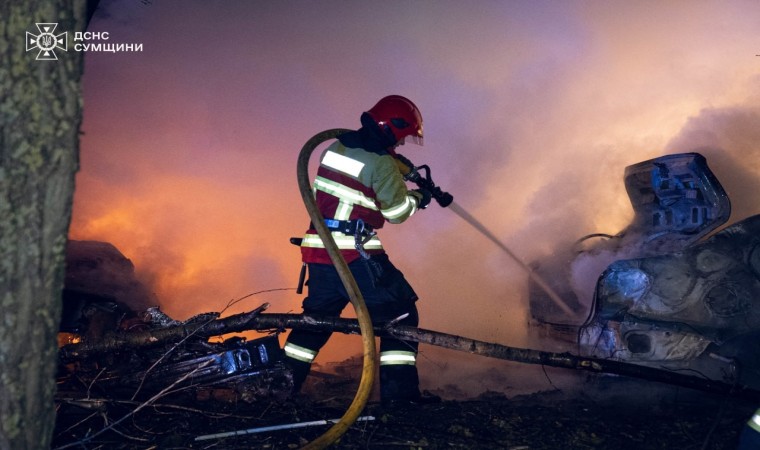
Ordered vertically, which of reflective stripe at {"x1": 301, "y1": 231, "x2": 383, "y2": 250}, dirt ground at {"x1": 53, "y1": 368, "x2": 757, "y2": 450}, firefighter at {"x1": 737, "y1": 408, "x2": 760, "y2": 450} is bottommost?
dirt ground at {"x1": 53, "y1": 368, "x2": 757, "y2": 450}

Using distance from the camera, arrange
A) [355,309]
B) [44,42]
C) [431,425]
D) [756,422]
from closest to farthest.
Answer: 1. [44,42]
2. [756,422]
3. [431,425]
4. [355,309]

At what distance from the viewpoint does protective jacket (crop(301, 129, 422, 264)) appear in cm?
348

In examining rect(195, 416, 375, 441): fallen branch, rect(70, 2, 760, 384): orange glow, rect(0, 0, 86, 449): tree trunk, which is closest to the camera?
rect(0, 0, 86, 449): tree trunk

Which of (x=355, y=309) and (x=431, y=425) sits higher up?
(x=355, y=309)

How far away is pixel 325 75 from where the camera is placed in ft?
35.2

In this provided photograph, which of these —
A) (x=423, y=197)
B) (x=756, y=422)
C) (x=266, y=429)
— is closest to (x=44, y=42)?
(x=266, y=429)

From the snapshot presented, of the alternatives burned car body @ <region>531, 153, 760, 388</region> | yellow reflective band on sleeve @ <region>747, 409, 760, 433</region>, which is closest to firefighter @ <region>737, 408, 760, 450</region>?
yellow reflective band on sleeve @ <region>747, 409, 760, 433</region>

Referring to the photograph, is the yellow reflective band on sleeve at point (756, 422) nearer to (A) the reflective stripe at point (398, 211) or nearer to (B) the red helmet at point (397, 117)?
(A) the reflective stripe at point (398, 211)

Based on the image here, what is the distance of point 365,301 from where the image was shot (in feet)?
11.5

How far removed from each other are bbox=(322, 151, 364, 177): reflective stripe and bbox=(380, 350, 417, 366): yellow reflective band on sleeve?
126 centimetres

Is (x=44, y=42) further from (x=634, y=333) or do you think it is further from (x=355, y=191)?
(x=634, y=333)

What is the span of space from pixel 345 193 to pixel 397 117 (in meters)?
0.70

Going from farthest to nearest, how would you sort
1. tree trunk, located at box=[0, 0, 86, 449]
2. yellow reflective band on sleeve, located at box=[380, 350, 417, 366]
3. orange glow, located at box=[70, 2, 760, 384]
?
orange glow, located at box=[70, 2, 760, 384]
yellow reflective band on sleeve, located at box=[380, 350, 417, 366]
tree trunk, located at box=[0, 0, 86, 449]

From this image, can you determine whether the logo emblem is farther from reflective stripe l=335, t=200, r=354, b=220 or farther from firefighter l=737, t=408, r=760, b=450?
firefighter l=737, t=408, r=760, b=450
